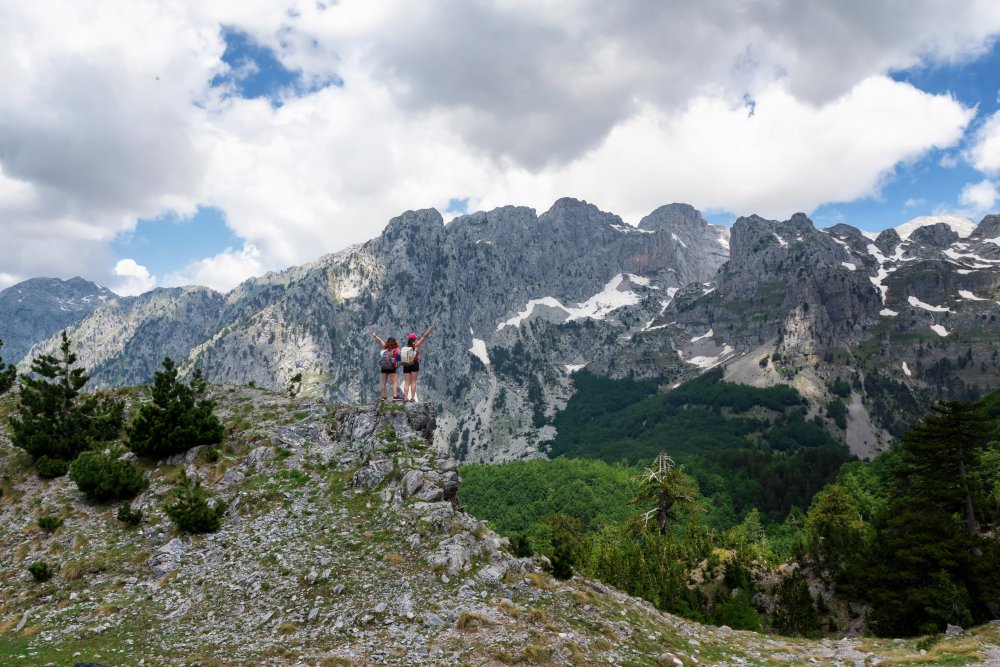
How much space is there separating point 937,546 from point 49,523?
53.3 metres

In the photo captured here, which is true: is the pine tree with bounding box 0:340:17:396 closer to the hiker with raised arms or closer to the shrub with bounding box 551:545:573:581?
the hiker with raised arms

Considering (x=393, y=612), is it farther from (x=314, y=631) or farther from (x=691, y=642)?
(x=691, y=642)

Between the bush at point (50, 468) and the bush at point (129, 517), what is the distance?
933cm

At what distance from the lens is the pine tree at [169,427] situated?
114 ft

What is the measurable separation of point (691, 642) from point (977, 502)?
96.1 ft

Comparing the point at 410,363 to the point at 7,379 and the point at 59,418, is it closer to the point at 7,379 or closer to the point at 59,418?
the point at 59,418

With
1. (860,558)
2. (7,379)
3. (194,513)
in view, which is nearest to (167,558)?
(194,513)

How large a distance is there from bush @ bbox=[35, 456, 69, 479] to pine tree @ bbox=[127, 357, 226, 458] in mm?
3853

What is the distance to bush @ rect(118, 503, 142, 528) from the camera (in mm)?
28531

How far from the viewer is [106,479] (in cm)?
3120

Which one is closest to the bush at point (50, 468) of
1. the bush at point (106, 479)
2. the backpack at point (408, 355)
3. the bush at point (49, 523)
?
the bush at point (106, 479)

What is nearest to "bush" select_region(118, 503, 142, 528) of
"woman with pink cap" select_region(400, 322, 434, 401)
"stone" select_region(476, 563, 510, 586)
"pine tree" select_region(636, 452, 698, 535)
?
"woman with pink cap" select_region(400, 322, 434, 401)

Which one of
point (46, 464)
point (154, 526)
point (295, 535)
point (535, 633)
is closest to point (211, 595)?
point (295, 535)

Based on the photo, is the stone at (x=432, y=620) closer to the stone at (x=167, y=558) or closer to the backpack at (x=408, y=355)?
the stone at (x=167, y=558)
